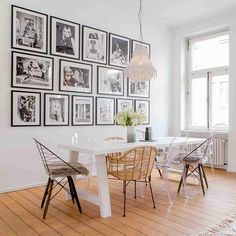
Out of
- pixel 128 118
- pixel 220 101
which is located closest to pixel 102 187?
pixel 128 118

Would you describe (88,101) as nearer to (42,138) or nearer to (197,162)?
(42,138)

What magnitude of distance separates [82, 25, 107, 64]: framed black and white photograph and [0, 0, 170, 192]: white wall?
13 centimetres

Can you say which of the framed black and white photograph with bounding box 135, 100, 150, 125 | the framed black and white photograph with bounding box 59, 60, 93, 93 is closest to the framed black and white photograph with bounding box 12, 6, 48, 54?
the framed black and white photograph with bounding box 59, 60, 93, 93

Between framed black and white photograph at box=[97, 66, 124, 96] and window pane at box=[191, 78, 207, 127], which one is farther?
window pane at box=[191, 78, 207, 127]

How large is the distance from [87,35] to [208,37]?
2967mm

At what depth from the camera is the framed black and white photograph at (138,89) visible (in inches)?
215

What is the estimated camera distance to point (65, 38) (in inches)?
173

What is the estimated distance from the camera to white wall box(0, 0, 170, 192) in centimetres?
374

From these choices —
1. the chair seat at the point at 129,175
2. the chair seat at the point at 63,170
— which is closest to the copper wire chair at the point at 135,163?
the chair seat at the point at 129,175

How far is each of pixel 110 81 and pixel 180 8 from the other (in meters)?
2.09

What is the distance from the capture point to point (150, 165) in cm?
301

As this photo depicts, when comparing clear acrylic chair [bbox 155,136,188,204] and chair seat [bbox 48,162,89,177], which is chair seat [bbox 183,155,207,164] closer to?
clear acrylic chair [bbox 155,136,188,204]

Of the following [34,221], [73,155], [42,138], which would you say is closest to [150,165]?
[73,155]

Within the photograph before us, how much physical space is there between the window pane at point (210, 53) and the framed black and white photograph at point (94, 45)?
2.52 meters
